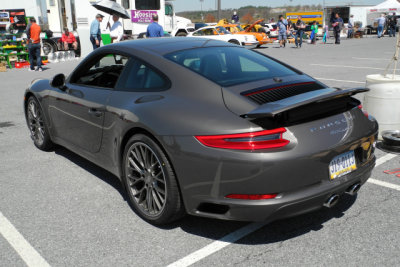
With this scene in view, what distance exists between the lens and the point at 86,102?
3881 millimetres

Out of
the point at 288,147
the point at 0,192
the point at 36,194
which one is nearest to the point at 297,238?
the point at 288,147

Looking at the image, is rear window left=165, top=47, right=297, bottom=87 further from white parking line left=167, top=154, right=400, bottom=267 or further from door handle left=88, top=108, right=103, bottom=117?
white parking line left=167, top=154, right=400, bottom=267

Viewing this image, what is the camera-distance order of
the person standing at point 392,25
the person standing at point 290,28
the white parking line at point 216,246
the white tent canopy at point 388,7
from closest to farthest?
1. the white parking line at point 216,246
2. the person standing at point 290,28
3. the person standing at point 392,25
4. the white tent canopy at point 388,7

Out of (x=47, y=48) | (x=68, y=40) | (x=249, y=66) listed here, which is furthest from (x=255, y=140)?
(x=47, y=48)

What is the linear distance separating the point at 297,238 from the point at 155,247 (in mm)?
1056

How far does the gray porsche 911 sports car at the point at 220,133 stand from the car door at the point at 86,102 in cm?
2

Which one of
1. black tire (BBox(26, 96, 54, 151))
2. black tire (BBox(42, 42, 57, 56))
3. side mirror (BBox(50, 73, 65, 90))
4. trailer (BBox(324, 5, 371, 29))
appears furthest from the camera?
trailer (BBox(324, 5, 371, 29))

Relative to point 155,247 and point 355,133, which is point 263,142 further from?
point 155,247

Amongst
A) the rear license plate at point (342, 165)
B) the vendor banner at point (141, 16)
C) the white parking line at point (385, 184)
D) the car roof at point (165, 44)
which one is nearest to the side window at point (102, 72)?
the car roof at point (165, 44)

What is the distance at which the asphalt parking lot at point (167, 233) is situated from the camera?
9.07 ft

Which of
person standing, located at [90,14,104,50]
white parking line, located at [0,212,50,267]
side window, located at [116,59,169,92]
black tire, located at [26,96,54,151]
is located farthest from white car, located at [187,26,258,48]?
white parking line, located at [0,212,50,267]

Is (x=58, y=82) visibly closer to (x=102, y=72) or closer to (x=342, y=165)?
(x=102, y=72)

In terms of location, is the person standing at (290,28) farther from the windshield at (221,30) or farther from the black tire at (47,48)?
the black tire at (47,48)

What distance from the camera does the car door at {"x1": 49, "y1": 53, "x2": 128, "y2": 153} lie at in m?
3.74
